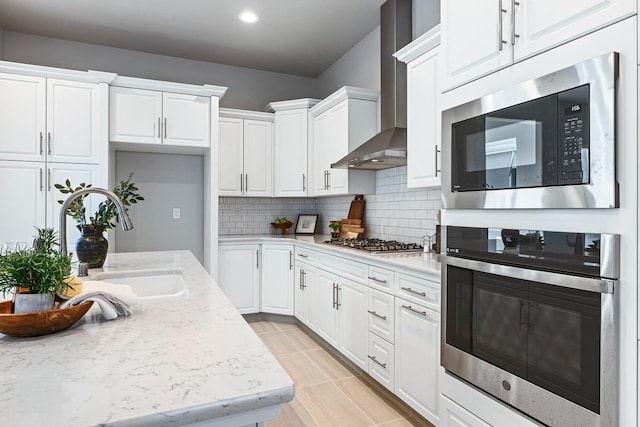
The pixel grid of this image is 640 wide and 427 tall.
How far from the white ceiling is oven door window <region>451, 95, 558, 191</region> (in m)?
2.33

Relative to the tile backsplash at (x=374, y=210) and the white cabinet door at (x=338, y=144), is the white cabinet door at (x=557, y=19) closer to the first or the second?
the tile backsplash at (x=374, y=210)

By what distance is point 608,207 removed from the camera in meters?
1.13

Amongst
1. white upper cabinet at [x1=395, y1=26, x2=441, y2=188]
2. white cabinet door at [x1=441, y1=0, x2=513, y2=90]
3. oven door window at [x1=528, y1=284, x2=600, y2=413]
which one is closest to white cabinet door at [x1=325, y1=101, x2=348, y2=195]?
white upper cabinet at [x1=395, y1=26, x2=441, y2=188]

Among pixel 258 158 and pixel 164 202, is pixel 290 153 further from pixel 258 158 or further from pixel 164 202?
pixel 164 202

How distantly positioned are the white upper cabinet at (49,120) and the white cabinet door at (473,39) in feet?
10.5

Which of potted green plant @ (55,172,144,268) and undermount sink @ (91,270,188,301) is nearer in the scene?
undermount sink @ (91,270,188,301)

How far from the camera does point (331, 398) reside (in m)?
2.62

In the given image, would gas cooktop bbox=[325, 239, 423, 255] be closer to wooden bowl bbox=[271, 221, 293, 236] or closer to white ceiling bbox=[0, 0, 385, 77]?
wooden bowl bbox=[271, 221, 293, 236]

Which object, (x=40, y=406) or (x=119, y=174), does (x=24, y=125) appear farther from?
(x=40, y=406)

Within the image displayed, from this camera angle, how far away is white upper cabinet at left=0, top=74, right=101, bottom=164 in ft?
11.2

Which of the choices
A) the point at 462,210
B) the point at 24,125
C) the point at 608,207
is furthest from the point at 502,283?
the point at 24,125

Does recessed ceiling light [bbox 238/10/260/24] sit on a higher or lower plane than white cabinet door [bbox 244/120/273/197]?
higher

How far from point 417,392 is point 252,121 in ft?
11.0

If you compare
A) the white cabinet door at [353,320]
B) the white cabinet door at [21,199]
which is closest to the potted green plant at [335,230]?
the white cabinet door at [353,320]
